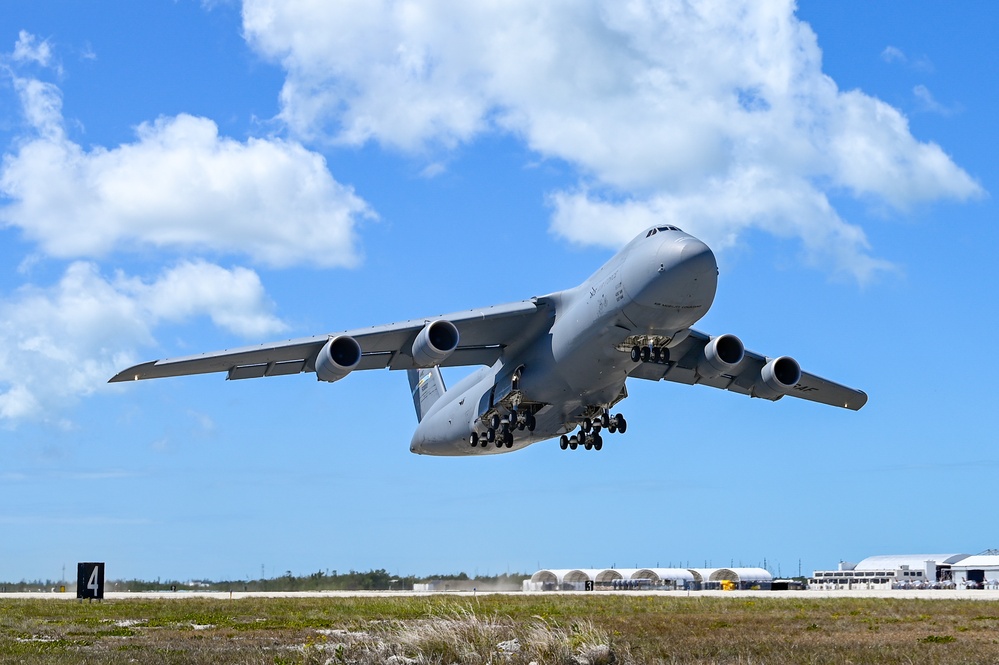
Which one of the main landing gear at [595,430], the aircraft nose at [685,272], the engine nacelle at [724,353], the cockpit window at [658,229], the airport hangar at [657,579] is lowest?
the airport hangar at [657,579]

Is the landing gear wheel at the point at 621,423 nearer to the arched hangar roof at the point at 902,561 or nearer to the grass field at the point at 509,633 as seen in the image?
the grass field at the point at 509,633

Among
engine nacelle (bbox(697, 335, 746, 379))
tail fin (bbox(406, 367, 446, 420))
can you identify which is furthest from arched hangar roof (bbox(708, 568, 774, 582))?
engine nacelle (bbox(697, 335, 746, 379))

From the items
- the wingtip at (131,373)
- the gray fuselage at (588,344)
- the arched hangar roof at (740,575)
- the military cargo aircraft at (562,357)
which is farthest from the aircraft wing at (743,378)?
the arched hangar roof at (740,575)

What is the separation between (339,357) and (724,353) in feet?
29.9

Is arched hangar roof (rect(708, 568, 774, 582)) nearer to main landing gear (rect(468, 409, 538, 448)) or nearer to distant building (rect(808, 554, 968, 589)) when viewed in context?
distant building (rect(808, 554, 968, 589))

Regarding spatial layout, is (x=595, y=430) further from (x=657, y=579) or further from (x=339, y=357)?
(x=657, y=579)

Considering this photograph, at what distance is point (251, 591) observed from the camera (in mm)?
54656

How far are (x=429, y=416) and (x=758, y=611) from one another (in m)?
10.7

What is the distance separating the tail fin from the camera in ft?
108

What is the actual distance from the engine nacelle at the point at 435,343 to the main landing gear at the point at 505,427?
384cm

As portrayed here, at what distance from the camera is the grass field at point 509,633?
13.9m

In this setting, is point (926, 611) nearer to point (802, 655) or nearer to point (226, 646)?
point (802, 655)

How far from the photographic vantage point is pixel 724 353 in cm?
2481

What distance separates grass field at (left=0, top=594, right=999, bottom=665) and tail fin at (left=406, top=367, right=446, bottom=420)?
255 inches
